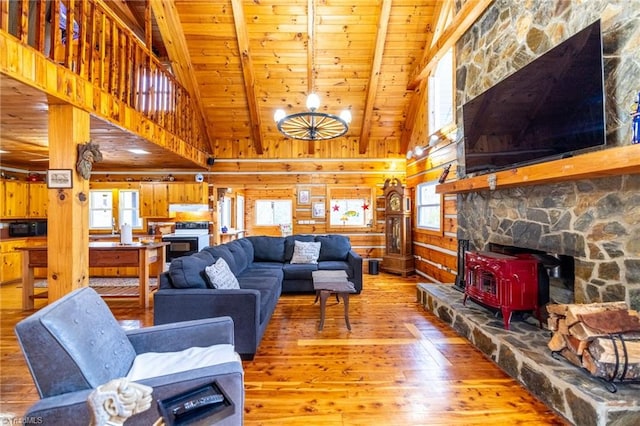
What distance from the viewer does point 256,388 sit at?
2.43 m

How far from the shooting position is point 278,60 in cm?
576

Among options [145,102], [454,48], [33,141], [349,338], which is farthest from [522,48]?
[33,141]

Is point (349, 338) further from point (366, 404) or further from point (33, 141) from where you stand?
point (33, 141)

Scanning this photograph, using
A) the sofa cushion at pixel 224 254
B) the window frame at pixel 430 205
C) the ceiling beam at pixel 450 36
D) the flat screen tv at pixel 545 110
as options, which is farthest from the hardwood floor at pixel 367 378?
the ceiling beam at pixel 450 36

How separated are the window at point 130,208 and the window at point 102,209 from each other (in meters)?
0.27

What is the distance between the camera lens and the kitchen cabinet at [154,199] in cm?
676

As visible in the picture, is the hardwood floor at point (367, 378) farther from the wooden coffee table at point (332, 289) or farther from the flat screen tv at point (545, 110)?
the flat screen tv at point (545, 110)

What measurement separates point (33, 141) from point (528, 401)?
6.85 metres

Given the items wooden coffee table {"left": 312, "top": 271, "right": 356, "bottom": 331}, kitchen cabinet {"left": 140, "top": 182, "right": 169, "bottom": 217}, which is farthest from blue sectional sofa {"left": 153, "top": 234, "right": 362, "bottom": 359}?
kitchen cabinet {"left": 140, "top": 182, "right": 169, "bottom": 217}

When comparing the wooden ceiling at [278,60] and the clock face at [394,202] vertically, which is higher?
the wooden ceiling at [278,60]

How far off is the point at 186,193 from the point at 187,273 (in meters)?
4.35

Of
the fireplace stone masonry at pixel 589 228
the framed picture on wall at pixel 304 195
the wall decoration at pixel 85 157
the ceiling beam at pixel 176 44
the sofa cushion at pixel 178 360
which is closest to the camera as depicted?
the sofa cushion at pixel 178 360

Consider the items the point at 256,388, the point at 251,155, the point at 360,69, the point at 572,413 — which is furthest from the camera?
the point at 251,155

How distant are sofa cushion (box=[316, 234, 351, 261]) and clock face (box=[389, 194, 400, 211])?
164 cm
